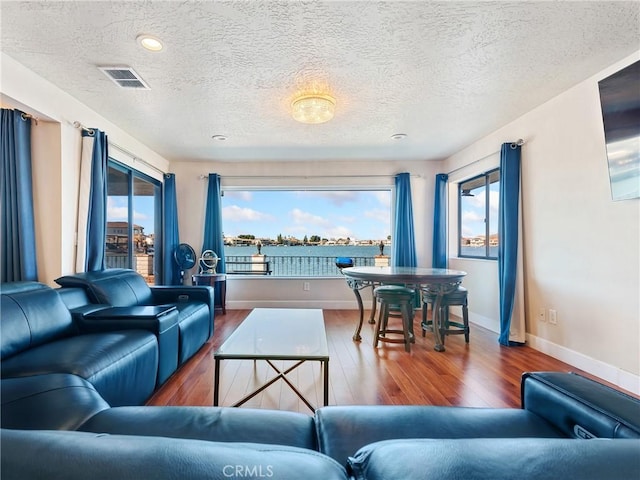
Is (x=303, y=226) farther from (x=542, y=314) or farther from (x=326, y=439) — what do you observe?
(x=326, y=439)

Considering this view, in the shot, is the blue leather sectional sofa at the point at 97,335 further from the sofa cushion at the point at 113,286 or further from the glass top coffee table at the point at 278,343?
the glass top coffee table at the point at 278,343

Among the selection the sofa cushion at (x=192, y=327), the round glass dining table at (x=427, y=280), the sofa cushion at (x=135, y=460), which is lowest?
the sofa cushion at (x=192, y=327)

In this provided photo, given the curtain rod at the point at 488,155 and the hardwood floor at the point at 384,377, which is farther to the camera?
the curtain rod at the point at 488,155

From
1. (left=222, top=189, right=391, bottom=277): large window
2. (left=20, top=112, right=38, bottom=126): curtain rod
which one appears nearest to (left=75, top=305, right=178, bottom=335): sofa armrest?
(left=20, top=112, right=38, bottom=126): curtain rod

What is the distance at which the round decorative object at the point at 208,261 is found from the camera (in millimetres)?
4616

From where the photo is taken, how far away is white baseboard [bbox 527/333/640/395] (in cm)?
218

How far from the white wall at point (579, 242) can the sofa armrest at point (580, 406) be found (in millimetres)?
1747

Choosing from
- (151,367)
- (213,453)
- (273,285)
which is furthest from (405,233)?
(213,453)

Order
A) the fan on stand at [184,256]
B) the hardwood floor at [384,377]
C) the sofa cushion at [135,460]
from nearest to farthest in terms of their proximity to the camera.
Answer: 1. the sofa cushion at [135,460]
2. the hardwood floor at [384,377]
3. the fan on stand at [184,256]

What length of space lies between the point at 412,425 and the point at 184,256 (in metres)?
4.32

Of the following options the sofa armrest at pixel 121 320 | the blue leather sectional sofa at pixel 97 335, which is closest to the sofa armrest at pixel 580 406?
the blue leather sectional sofa at pixel 97 335

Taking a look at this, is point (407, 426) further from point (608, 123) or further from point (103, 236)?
point (103, 236)

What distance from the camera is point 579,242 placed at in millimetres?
2586

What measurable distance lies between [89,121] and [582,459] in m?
3.97
